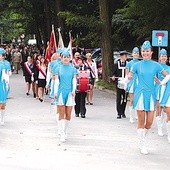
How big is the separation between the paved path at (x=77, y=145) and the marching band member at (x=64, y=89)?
1.57 feet

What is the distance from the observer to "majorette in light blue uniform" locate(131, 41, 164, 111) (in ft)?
31.4

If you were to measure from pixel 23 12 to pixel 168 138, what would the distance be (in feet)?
137

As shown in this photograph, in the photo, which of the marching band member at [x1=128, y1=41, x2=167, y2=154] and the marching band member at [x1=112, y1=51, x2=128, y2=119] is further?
→ the marching band member at [x1=112, y1=51, x2=128, y2=119]

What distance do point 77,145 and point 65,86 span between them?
4.37 feet

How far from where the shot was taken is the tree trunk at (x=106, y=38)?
2488 cm

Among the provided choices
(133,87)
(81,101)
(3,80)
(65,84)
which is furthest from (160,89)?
(3,80)

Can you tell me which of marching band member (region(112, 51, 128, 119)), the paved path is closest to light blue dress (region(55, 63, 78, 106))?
the paved path

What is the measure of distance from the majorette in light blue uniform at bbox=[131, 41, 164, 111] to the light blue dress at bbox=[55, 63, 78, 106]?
1.73 metres

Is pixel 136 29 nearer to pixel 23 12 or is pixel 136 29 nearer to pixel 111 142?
pixel 111 142

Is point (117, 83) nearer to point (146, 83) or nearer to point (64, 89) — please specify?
point (64, 89)

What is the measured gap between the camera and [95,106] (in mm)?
17984

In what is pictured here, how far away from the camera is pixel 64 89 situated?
1082cm

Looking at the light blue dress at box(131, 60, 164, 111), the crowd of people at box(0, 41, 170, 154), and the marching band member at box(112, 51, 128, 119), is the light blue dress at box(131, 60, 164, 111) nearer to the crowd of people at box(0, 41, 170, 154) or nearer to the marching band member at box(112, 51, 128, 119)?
the crowd of people at box(0, 41, 170, 154)

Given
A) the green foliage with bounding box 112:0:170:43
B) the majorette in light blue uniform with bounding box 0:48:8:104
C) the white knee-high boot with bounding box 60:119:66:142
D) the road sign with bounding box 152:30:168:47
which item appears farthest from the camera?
the green foliage with bounding box 112:0:170:43
